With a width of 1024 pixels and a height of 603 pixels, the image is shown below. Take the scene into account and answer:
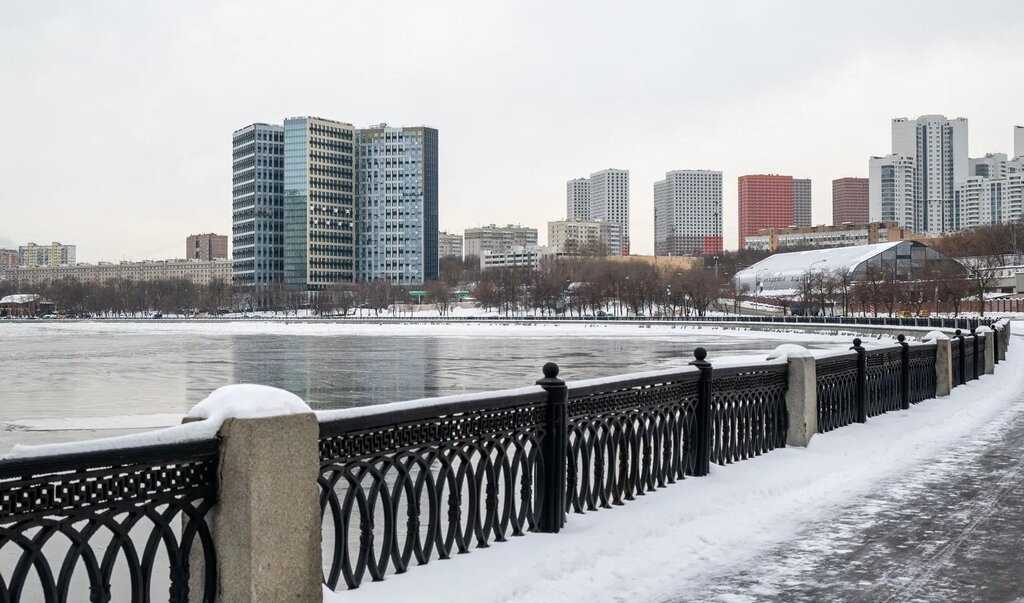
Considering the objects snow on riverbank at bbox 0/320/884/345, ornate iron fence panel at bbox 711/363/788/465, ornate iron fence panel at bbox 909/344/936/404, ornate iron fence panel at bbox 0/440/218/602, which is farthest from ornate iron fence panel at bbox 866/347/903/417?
snow on riverbank at bbox 0/320/884/345

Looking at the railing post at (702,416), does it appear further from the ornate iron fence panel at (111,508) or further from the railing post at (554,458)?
the ornate iron fence panel at (111,508)

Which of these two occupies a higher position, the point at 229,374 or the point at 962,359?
the point at 962,359

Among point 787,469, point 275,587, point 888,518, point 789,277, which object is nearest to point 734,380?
point 787,469

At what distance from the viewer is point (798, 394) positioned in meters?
12.1

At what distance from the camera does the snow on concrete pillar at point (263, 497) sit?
4812mm

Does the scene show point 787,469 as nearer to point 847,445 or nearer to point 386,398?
point 847,445

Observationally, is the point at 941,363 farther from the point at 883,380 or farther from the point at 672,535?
the point at 672,535

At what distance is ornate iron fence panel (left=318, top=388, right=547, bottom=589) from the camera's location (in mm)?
5793

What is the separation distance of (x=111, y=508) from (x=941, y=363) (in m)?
18.9

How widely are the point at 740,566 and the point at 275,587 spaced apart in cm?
389

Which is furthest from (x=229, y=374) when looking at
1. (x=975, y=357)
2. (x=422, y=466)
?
(x=422, y=466)


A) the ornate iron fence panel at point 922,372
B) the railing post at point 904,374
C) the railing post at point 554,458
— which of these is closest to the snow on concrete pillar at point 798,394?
the railing post at point 554,458

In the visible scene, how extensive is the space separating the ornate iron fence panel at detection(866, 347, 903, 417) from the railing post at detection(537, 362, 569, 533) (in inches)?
367

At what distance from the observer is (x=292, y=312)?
609ft
